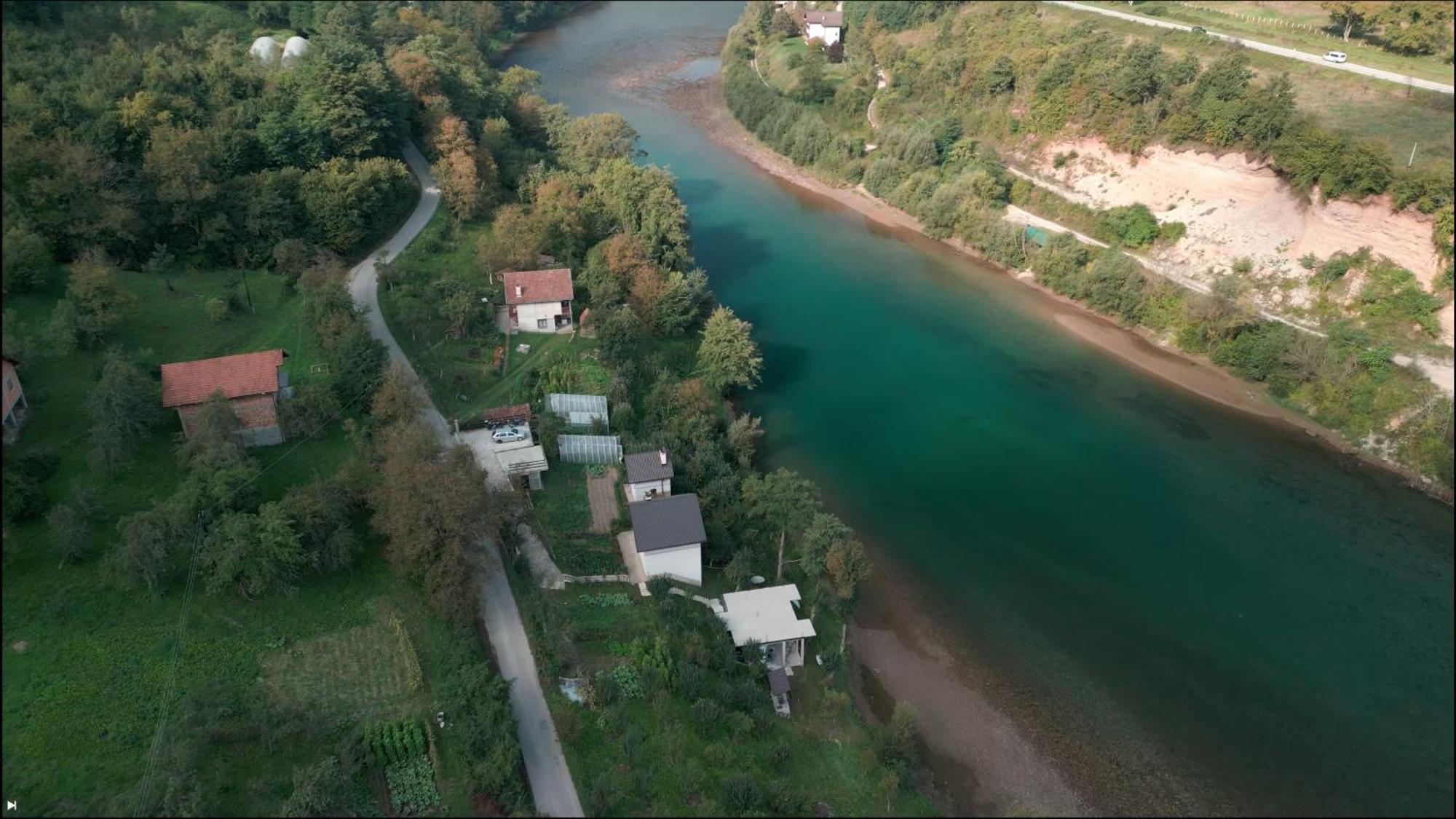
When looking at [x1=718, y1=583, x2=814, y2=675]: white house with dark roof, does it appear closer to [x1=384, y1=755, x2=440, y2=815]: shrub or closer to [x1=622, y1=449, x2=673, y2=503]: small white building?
[x1=622, y1=449, x2=673, y2=503]: small white building

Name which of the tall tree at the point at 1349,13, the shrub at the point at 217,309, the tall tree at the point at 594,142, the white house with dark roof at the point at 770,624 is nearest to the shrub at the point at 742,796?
the white house with dark roof at the point at 770,624

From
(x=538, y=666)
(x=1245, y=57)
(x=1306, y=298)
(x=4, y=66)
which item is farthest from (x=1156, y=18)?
(x=4, y=66)

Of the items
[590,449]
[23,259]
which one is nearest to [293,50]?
[23,259]

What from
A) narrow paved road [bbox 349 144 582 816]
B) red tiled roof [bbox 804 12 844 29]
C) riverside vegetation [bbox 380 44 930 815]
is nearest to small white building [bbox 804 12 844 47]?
red tiled roof [bbox 804 12 844 29]

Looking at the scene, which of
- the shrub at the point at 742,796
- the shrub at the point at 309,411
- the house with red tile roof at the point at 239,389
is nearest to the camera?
the shrub at the point at 742,796

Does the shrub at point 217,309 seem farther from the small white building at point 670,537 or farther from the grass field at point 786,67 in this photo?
the grass field at point 786,67
